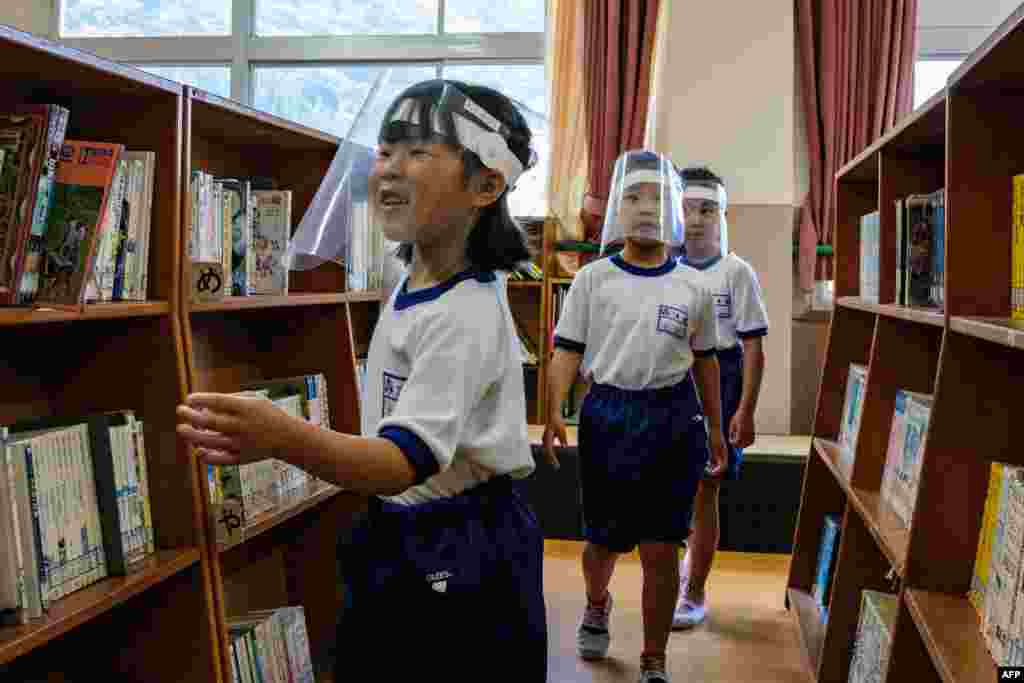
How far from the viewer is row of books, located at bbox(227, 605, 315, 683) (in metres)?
2.08

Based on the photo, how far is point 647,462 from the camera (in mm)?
2496

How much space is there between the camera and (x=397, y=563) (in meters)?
1.44

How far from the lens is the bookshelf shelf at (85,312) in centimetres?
134

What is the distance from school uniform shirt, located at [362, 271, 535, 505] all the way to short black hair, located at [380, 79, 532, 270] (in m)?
0.04

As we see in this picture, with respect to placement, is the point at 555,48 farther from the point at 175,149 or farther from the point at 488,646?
the point at 488,646

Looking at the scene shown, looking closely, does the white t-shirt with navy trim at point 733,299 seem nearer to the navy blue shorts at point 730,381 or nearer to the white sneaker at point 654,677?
the navy blue shorts at point 730,381

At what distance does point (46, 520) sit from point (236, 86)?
4.66 metres

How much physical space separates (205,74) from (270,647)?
14.5ft

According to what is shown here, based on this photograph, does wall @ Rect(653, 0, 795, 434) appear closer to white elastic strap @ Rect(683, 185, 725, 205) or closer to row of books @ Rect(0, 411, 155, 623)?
white elastic strap @ Rect(683, 185, 725, 205)

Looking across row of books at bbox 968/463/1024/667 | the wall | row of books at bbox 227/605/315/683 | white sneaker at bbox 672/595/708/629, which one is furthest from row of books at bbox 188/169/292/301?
the wall

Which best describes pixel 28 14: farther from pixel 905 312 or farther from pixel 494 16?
pixel 905 312

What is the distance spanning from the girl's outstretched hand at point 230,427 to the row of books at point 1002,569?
958 mm

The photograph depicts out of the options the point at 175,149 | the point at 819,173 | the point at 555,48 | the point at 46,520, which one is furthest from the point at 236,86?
the point at 46,520

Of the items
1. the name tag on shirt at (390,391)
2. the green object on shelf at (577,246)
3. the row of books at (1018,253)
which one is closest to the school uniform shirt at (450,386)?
the name tag on shirt at (390,391)
